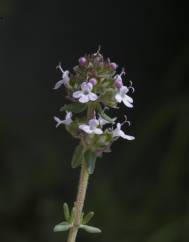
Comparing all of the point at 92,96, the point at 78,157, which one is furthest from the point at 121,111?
the point at 92,96

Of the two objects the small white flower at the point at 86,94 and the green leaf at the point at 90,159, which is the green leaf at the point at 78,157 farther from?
the small white flower at the point at 86,94

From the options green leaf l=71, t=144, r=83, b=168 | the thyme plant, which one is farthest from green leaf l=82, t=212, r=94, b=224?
green leaf l=71, t=144, r=83, b=168

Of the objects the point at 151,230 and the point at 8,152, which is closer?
the point at 151,230

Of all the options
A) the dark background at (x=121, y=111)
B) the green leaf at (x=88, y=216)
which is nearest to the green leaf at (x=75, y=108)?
the green leaf at (x=88, y=216)

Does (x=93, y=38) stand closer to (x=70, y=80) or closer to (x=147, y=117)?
(x=147, y=117)

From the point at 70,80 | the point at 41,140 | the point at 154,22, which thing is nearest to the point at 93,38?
the point at 154,22
